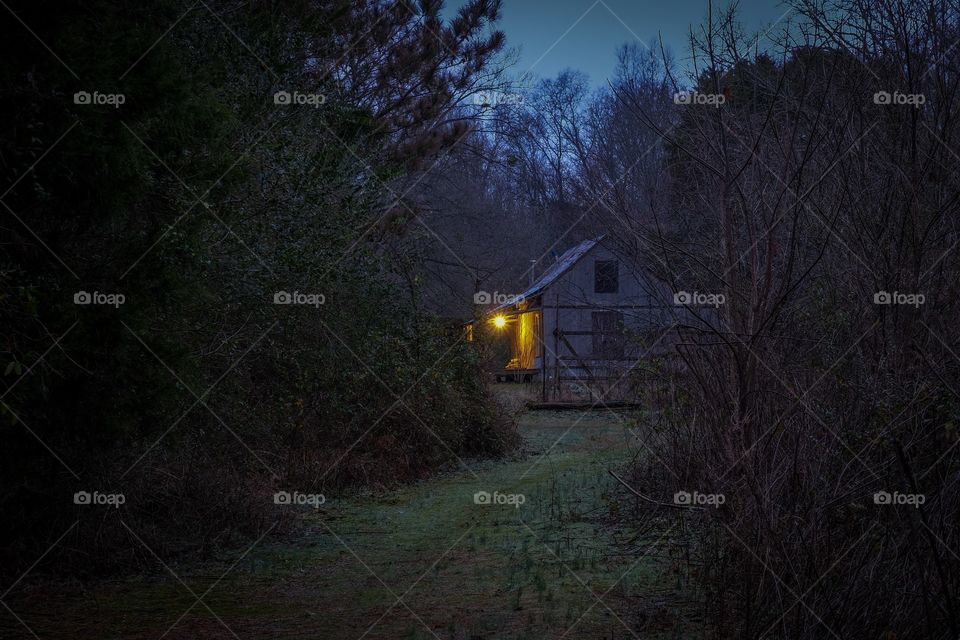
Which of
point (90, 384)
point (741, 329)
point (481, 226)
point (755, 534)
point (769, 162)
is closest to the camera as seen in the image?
point (755, 534)

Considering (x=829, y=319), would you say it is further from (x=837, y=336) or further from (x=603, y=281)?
(x=603, y=281)

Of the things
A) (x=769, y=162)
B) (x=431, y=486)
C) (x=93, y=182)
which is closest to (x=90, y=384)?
(x=93, y=182)

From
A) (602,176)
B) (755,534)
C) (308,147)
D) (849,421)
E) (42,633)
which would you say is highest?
(308,147)

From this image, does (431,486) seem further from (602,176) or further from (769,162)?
(769,162)

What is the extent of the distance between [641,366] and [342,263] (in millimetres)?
3818

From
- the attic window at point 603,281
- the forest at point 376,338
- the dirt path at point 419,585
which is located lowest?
the dirt path at point 419,585

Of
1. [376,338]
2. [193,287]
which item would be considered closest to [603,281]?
[376,338]

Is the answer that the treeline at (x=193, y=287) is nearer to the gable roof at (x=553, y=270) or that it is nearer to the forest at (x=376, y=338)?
the forest at (x=376, y=338)

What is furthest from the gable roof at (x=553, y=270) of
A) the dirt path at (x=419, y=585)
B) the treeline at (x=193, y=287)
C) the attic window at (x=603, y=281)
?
the dirt path at (x=419, y=585)

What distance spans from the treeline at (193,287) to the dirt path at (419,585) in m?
0.71

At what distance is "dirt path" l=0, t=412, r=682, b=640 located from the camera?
556 cm

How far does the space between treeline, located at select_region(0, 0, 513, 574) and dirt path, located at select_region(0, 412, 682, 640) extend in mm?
714

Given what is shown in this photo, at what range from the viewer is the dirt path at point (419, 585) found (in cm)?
556

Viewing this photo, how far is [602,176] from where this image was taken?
6.53m
